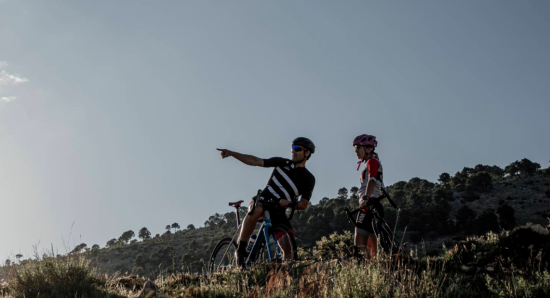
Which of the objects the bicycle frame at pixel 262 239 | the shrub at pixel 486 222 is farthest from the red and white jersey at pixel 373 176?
the shrub at pixel 486 222

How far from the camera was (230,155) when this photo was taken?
5906 mm

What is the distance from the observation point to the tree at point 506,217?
5680 cm

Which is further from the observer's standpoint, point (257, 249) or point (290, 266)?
point (257, 249)

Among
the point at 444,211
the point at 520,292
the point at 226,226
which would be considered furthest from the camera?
the point at 226,226

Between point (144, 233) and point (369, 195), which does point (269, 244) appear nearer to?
point (369, 195)

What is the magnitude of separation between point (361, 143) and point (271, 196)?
74.3 inches

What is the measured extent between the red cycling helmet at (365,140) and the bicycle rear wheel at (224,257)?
104 inches

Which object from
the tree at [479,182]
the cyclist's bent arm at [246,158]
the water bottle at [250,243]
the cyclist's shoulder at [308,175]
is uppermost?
the tree at [479,182]

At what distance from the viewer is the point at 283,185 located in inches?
251

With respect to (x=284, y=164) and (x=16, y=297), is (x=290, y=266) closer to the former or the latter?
(x=284, y=164)

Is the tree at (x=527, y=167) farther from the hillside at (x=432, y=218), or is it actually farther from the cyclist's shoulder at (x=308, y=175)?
the cyclist's shoulder at (x=308, y=175)

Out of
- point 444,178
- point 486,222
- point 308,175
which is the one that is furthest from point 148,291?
point 444,178

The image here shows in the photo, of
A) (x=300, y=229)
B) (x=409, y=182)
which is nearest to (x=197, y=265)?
(x=300, y=229)

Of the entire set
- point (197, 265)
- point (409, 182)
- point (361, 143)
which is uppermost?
point (409, 182)
